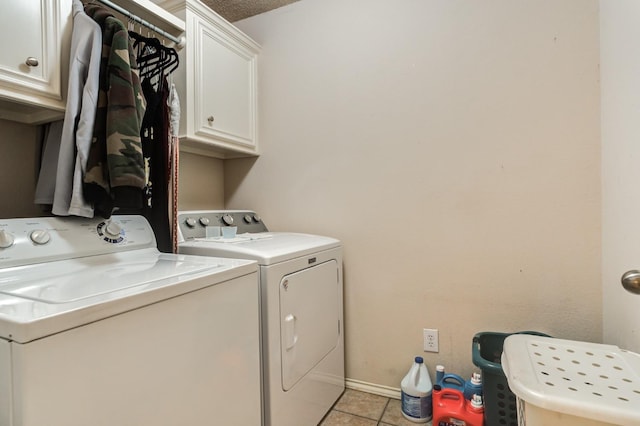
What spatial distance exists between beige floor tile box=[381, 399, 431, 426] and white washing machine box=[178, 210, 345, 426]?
283 millimetres

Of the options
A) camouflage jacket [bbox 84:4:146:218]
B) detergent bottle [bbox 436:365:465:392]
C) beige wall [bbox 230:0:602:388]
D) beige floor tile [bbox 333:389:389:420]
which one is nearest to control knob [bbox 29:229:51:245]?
camouflage jacket [bbox 84:4:146:218]

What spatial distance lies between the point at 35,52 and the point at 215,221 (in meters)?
1.06

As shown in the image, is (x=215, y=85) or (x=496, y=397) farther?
(x=215, y=85)

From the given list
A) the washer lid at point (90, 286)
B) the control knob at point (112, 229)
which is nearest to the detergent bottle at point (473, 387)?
the washer lid at point (90, 286)

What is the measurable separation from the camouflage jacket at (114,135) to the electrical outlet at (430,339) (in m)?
1.55

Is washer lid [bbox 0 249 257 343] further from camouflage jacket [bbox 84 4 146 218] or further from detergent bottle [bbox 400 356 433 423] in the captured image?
detergent bottle [bbox 400 356 433 423]

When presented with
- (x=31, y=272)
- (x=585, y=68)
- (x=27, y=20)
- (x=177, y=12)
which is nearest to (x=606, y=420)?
(x=585, y=68)

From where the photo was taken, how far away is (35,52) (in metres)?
1.09

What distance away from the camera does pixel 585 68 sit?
4.86ft

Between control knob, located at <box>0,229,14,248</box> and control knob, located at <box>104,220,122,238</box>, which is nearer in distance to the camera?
control knob, located at <box>0,229,14,248</box>

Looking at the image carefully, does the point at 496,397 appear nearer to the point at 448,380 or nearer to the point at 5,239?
the point at 448,380

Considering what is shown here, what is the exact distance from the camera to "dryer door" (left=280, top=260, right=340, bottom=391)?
1.38 meters

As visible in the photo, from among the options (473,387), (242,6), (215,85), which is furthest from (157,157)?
(473,387)

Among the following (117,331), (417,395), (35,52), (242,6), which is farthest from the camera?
(242,6)
